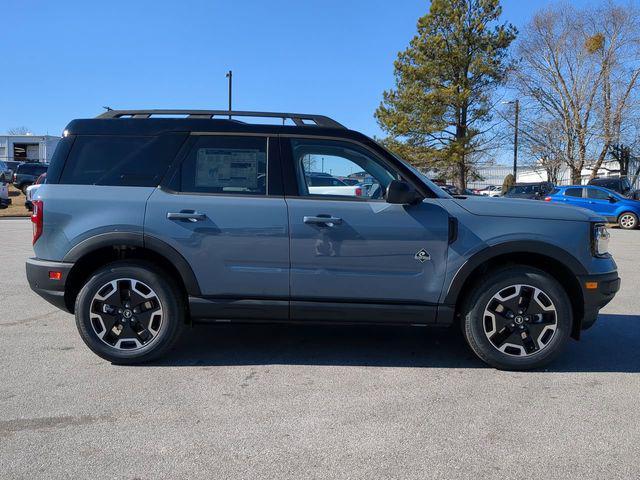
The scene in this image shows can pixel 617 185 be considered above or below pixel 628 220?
above

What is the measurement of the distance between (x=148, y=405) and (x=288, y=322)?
1261 millimetres

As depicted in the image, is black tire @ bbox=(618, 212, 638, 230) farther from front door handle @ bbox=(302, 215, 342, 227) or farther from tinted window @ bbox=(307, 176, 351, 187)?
front door handle @ bbox=(302, 215, 342, 227)

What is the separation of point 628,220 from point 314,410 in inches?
809

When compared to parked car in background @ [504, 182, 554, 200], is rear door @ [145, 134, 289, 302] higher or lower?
lower

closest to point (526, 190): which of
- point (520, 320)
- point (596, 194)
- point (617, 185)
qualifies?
point (617, 185)

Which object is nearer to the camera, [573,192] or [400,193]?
[400,193]

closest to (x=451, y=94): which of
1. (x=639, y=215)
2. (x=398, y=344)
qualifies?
(x=639, y=215)

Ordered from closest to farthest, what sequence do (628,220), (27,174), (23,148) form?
1. (628,220)
2. (27,174)
3. (23,148)

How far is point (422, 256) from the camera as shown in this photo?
4281mm

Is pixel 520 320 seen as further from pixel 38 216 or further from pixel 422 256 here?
pixel 38 216

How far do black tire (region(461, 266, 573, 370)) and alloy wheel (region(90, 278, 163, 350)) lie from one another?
2.54 meters

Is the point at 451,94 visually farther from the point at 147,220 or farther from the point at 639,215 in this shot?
the point at 147,220

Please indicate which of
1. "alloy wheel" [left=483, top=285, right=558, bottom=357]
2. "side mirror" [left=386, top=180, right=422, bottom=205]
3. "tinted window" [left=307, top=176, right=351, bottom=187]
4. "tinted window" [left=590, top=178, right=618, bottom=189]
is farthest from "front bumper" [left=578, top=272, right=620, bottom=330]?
"tinted window" [left=590, top=178, right=618, bottom=189]

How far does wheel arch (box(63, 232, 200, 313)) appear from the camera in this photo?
14.2ft
